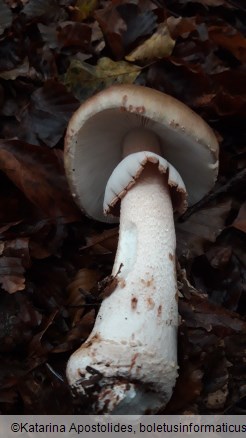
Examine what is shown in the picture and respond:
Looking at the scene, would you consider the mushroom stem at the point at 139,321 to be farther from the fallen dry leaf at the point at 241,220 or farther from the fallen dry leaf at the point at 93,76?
the fallen dry leaf at the point at 93,76

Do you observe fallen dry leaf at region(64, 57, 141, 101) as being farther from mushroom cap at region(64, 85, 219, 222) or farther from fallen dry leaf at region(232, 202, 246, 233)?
fallen dry leaf at region(232, 202, 246, 233)

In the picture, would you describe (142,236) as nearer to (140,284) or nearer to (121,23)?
(140,284)

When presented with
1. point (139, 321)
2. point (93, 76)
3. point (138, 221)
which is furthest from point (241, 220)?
point (93, 76)

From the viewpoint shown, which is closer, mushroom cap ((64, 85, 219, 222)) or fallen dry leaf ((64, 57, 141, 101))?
mushroom cap ((64, 85, 219, 222))

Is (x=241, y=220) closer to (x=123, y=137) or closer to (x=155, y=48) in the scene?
(x=123, y=137)

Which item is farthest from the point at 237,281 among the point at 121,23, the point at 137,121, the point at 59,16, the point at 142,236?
the point at 59,16

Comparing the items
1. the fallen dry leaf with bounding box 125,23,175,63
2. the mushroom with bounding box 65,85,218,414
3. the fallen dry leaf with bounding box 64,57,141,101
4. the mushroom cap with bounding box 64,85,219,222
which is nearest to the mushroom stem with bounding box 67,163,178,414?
the mushroom with bounding box 65,85,218,414

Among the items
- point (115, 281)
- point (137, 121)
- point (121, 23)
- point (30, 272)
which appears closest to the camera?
point (115, 281)
